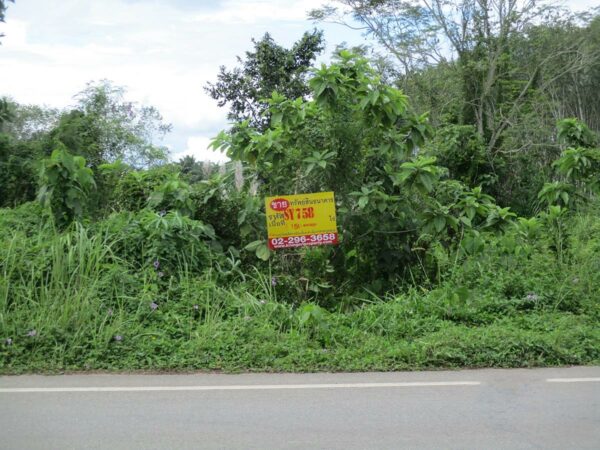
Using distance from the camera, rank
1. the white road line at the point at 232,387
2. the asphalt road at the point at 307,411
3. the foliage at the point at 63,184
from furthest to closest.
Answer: the foliage at the point at 63,184
the white road line at the point at 232,387
the asphalt road at the point at 307,411

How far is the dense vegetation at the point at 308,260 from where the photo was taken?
671 centimetres

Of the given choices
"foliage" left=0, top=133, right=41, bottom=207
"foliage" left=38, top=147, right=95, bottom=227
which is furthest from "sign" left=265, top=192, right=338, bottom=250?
"foliage" left=0, top=133, right=41, bottom=207

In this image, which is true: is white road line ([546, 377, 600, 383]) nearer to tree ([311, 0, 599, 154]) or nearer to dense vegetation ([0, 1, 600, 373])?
dense vegetation ([0, 1, 600, 373])

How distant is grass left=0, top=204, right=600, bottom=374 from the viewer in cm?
654

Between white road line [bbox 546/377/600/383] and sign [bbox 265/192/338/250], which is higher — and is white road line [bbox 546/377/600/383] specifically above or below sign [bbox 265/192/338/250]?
below

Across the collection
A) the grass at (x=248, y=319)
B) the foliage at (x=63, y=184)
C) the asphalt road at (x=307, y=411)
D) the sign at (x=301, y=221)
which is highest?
the foliage at (x=63, y=184)

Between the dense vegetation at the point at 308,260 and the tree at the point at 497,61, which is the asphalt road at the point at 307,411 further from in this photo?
the tree at the point at 497,61

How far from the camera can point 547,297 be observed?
8250 millimetres

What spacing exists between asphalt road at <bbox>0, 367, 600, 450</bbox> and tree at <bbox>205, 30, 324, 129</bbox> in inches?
612

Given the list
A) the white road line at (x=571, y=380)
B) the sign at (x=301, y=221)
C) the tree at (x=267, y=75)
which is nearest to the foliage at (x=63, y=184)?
the sign at (x=301, y=221)

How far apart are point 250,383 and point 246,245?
3.32 metres

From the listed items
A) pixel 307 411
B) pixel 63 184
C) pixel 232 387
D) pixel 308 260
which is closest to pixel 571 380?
pixel 307 411

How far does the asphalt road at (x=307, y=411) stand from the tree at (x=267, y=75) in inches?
612

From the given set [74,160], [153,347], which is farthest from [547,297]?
[74,160]
